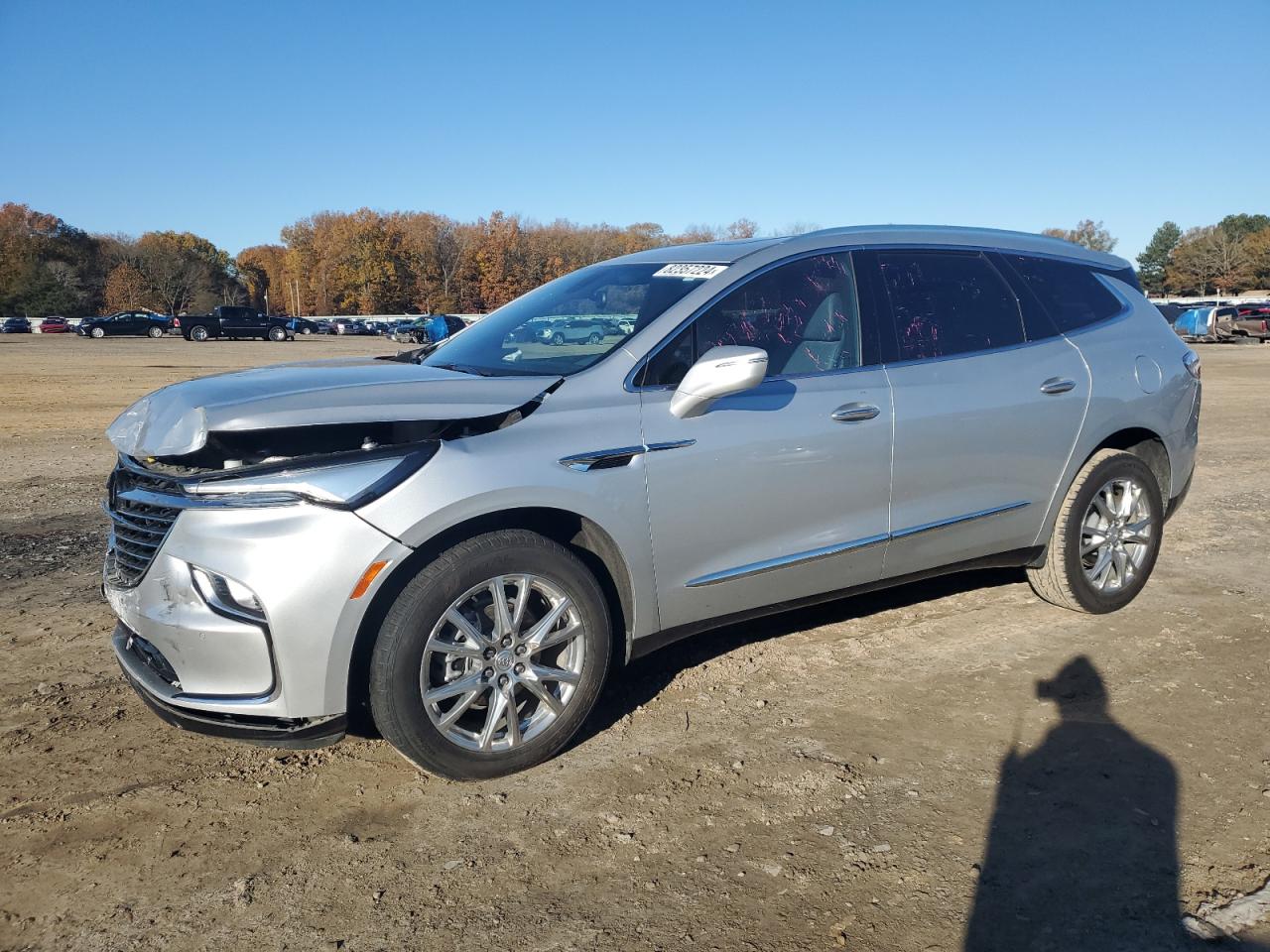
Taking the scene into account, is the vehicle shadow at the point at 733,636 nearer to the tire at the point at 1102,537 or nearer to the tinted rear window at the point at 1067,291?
the tire at the point at 1102,537

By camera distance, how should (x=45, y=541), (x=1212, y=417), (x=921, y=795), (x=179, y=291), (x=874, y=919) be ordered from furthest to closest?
(x=179, y=291) → (x=1212, y=417) → (x=45, y=541) → (x=921, y=795) → (x=874, y=919)

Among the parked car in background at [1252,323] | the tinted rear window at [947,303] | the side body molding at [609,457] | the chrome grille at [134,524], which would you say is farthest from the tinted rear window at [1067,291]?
the parked car in background at [1252,323]

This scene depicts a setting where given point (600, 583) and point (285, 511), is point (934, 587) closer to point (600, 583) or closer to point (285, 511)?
point (600, 583)

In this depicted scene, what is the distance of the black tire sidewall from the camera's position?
4.90 metres

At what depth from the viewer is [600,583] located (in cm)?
364

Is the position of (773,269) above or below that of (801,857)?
above

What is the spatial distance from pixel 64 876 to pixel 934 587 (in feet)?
14.6

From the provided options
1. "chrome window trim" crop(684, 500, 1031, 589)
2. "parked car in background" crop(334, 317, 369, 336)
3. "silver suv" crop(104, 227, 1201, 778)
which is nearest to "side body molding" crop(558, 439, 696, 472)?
"silver suv" crop(104, 227, 1201, 778)

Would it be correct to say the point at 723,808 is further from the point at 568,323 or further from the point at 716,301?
the point at 568,323

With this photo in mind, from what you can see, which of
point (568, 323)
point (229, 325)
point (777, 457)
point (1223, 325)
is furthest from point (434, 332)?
point (1223, 325)

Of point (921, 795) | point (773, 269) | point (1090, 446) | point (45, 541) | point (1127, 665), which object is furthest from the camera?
point (45, 541)

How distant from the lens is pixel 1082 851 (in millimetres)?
2945

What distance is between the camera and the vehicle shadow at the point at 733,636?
4.07 m

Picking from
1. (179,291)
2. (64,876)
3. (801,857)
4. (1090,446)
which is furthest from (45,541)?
(179,291)
